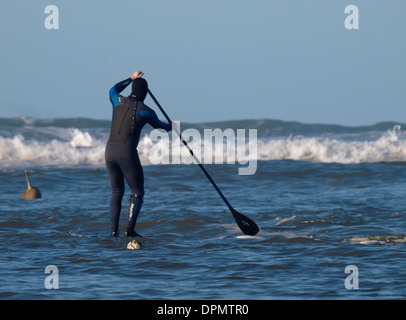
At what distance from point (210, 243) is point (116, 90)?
7.60 ft

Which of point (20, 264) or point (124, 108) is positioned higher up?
point (124, 108)

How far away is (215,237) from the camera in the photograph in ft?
30.9

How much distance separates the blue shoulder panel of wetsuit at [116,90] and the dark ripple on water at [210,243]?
70.2 inches

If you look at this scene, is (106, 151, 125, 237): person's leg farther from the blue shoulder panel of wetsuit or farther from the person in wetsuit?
the blue shoulder panel of wetsuit

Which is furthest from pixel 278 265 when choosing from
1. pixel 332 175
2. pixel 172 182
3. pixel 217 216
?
pixel 332 175

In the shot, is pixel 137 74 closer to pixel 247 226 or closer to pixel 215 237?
pixel 215 237

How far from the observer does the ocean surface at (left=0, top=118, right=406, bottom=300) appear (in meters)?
6.55

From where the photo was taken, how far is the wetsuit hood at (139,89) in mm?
8984

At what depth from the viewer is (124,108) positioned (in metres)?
8.95

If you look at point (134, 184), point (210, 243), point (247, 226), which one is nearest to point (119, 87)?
point (134, 184)

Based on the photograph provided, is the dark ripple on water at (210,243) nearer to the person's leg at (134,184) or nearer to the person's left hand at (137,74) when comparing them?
the person's leg at (134,184)

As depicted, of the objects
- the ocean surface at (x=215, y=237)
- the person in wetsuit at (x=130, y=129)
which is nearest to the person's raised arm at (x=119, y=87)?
the person in wetsuit at (x=130, y=129)
